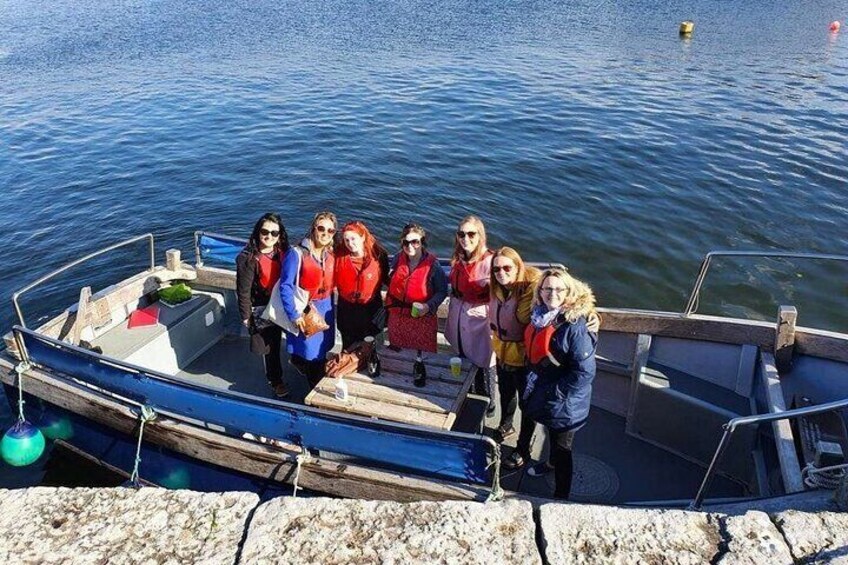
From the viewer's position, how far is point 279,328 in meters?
6.44

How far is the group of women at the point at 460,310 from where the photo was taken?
4.63m

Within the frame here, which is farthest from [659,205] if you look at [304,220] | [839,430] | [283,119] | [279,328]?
[283,119]

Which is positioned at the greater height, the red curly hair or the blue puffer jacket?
the red curly hair

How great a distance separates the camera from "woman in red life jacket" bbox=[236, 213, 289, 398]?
5.99 meters

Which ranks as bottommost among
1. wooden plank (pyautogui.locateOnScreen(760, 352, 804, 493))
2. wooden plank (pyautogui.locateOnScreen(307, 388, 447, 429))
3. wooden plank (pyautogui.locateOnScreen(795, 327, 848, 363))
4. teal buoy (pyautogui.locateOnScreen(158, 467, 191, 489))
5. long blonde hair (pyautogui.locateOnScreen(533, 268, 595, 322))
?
teal buoy (pyautogui.locateOnScreen(158, 467, 191, 489))

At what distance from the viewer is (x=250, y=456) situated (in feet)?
17.9

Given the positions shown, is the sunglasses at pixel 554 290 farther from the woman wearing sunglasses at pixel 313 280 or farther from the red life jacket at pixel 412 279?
the woman wearing sunglasses at pixel 313 280

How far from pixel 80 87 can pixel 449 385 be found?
26.8m

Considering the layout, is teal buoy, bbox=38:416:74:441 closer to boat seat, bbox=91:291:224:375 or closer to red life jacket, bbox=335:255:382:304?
boat seat, bbox=91:291:224:375

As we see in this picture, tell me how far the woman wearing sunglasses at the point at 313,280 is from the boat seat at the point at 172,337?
1.97 meters

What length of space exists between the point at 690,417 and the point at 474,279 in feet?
8.23

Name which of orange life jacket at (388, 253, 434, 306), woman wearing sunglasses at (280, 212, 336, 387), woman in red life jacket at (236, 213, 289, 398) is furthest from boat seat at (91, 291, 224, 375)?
orange life jacket at (388, 253, 434, 306)

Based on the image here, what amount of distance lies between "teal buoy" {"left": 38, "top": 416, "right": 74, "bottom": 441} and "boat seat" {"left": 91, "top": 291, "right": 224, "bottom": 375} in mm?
817

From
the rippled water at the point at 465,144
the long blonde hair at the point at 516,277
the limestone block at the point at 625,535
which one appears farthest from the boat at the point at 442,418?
the rippled water at the point at 465,144
